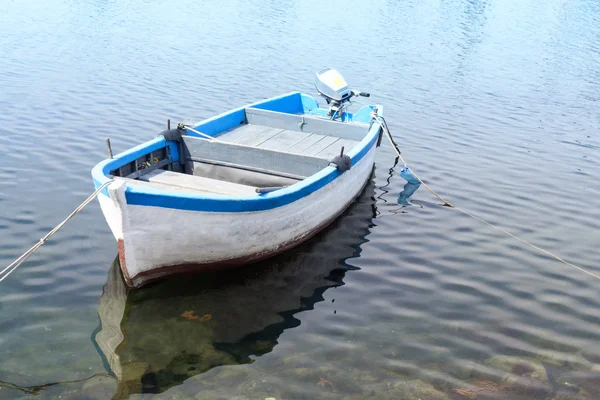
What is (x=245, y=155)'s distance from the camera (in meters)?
9.10

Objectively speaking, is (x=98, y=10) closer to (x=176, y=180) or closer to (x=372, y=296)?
(x=176, y=180)

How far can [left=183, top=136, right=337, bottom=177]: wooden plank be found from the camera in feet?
29.7

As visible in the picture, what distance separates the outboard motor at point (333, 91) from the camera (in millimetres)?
12742

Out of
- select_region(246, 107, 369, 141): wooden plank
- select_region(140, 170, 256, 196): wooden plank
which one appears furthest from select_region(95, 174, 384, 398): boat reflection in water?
select_region(246, 107, 369, 141): wooden plank

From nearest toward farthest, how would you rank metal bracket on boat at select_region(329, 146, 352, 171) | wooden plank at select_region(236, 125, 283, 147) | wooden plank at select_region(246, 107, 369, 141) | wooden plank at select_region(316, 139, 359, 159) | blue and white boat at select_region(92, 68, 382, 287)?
blue and white boat at select_region(92, 68, 382, 287) < metal bracket on boat at select_region(329, 146, 352, 171) < wooden plank at select_region(316, 139, 359, 159) < wooden plank at select_region(236, 125, 283, 147) < wooden plank at select_region(246, 107, 369, 141)

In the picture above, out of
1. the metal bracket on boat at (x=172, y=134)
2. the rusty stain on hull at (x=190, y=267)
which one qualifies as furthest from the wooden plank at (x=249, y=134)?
the rusty stain on hull at (x=190, y=267)

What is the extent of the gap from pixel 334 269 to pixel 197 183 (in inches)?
102

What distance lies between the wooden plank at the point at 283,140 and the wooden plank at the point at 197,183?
87.3 inches

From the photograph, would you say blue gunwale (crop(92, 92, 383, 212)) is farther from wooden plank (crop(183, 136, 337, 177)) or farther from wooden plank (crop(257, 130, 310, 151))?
wooden plank (crop(257, 130, 310, 151))

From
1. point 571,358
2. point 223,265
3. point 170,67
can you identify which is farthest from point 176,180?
point 170,67

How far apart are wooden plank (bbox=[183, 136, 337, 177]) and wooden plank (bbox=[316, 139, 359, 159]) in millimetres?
1202

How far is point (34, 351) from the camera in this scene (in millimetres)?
6215

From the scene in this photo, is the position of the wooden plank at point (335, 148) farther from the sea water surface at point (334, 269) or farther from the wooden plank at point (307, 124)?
the sea water surface at point (334, 269)

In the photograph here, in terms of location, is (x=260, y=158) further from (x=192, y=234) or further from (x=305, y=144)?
(x=192, y=234)
